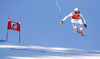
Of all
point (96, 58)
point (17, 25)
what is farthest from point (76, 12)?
point (17, 25)

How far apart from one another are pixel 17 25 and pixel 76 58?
3969 millimetres

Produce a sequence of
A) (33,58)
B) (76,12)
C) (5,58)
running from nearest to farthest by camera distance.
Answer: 1. (5,58)
2. (33,58)
3. (76,12)

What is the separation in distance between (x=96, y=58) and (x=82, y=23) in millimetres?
1289

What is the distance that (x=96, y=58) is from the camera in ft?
11.7

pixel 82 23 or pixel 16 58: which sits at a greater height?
pixel 82 23

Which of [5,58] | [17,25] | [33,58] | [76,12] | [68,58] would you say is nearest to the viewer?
[5,58]

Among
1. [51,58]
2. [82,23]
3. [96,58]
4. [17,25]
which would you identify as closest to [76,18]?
[82,23]

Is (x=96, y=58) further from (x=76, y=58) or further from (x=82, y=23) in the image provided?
(x=82, y=23)

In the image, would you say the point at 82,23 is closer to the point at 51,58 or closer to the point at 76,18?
the point at 76,18

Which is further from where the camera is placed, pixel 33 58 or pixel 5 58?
pixel 33 58

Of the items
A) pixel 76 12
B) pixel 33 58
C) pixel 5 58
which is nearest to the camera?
pixel 5 58

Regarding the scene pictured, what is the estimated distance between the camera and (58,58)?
333 centimetres

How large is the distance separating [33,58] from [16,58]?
28 cm

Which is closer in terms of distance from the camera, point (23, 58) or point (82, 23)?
point (23, 58)
